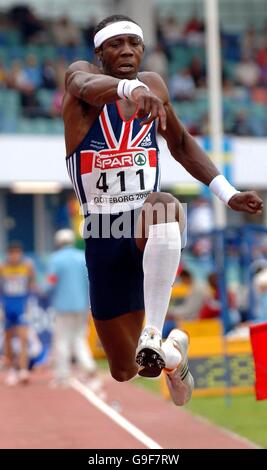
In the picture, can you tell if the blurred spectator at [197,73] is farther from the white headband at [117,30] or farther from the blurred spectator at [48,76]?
the white headband at [117,30]

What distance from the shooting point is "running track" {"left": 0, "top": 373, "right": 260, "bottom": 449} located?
360 inches

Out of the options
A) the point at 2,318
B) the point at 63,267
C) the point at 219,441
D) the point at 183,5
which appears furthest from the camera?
A: the point at 183,5

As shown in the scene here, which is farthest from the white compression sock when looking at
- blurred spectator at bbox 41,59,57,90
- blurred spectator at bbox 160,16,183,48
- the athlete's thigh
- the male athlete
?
blurred spectator at bbox 160,16,183,48

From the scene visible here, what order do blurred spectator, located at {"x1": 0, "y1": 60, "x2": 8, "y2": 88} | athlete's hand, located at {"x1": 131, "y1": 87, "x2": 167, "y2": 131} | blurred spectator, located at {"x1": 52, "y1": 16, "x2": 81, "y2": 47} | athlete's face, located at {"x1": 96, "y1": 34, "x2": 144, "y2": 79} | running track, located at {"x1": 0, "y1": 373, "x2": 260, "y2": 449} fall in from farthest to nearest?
blurred spectator, located at {"x1": 52, "y1": 16, "x2": 81, "y2": 47} < blurred spectator, located at {"x1": 0, "y1": 60, "x2": 8, "y2": 88} < running track, located at {"x1": 0, "y1": 373, "x2": 260, "y2": 449} < athlete's face, located at {"x1": 96, "y1": 34, "x2": 144, "y2": 79} < athlete's hand, located at {"x1": 131, "y1": 87, "x2": 167, "y2": 131}

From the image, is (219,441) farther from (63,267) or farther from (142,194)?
(63,267)

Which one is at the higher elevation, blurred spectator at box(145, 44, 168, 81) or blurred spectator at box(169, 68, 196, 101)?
Answer: blurred spectator at box(145, 44, 168, 81)

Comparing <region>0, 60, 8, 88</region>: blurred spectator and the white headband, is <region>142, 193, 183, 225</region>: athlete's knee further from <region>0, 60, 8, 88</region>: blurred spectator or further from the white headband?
<region>0, 60, 8, 88</region>: blurred spectator

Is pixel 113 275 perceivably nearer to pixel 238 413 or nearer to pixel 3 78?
pixel 238 413

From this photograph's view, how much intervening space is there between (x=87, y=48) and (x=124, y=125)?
2005 centimetres

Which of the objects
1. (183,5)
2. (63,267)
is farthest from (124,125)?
(183,5)

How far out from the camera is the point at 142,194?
5.58m

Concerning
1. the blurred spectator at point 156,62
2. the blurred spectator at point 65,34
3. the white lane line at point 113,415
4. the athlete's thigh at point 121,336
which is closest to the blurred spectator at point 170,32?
the blurred spectator at point 156,62

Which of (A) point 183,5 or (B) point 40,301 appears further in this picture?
(A) point 183,5
